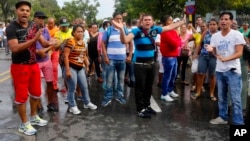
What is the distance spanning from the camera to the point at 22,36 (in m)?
4.70

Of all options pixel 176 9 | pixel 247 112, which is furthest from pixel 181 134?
pixel 176 9

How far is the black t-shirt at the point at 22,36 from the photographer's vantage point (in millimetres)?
4582

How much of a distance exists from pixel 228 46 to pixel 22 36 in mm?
3243

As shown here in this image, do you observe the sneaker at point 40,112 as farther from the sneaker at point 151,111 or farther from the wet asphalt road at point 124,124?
the sneaker at point 151,111

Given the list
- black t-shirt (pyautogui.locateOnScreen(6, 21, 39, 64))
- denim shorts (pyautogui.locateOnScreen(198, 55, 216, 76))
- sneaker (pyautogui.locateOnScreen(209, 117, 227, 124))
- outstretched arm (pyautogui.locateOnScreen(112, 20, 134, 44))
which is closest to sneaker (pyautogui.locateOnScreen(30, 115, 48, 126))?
black t-shirt (pyautogui.locateOnScreen(6, 21, 39, 64))

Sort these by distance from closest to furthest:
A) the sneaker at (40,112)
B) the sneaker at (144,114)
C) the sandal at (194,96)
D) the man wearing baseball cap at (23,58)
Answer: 1. the man wearing baseball cap at (23,58)
2. the sneaker at (144,114)
3. the sneaker at (40,112)
4. the sandal at (194,96)

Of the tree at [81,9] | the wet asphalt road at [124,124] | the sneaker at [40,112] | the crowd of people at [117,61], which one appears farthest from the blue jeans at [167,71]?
the tree at [81,9]

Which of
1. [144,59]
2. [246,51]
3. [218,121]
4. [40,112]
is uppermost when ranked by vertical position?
[246,51]

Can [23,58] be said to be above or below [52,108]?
above

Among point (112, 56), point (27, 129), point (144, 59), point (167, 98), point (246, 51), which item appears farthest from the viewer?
point (167, 98)

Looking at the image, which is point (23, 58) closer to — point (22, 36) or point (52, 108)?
point (22, 36)

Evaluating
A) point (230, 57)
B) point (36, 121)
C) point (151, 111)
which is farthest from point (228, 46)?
point (36, 121)

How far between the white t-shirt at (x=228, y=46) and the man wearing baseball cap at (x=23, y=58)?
2.92 m

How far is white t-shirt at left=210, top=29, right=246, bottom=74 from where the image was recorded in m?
5.18
